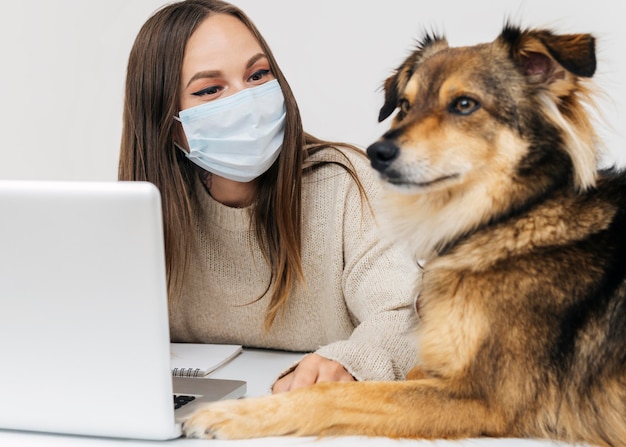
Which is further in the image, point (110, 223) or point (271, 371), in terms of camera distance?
point (271, 371)

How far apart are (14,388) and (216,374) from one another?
675 millimetres

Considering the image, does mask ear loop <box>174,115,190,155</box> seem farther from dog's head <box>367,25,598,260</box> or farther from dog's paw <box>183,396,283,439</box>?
dog's paw <box>183,396,283,439</box>

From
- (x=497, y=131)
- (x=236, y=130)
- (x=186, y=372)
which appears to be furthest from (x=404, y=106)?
(x=186, y=372)

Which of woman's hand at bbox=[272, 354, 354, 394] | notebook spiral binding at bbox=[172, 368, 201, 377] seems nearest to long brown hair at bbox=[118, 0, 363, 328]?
notebook spiral binding at bbox=[172, 368, 201, 377]

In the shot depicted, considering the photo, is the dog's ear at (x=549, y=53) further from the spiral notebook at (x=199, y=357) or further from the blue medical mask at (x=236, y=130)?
the spiral notebook at (x=199, y=357)

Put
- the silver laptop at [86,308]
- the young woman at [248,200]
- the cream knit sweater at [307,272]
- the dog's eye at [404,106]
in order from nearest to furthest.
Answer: the silver laptop at [86,308], the dog's eye at [404,106], the young woman at [248,200], the cream knit sweater at [307,272]

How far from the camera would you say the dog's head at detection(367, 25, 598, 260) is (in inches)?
61.7

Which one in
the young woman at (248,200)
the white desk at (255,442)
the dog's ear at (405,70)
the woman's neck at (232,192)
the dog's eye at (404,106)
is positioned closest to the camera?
the white desk at (255,442)

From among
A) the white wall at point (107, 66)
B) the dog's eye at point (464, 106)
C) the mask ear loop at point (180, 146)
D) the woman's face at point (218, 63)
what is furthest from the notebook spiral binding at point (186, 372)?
the white wall at point (107, 66)

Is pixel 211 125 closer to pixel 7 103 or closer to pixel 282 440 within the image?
pixel 282 440

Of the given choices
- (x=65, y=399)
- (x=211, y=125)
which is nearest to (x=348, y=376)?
(x=65, y=399)

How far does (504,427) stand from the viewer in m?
1.50

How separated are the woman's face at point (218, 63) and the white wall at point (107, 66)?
43.0 inches

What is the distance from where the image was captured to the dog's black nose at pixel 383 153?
1621 millimetres
